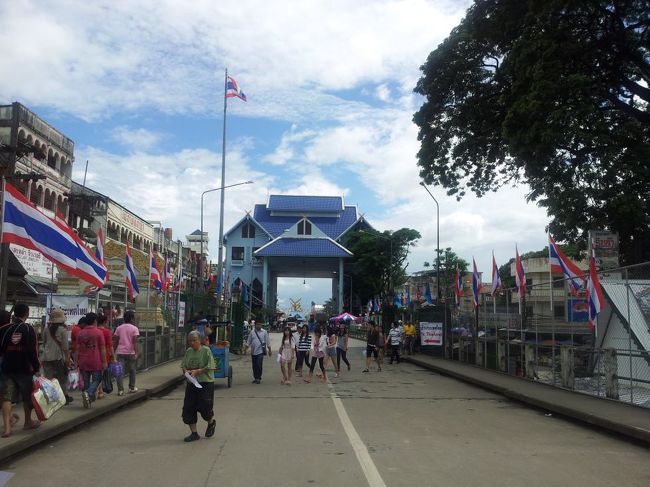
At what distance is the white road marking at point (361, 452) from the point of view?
Answer: 21.8 ft

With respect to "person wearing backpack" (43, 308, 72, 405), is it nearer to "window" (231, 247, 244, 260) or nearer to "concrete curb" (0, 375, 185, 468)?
"concrete curb" (0, 375, 185, 468)

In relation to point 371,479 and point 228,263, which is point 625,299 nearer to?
Result: point 371,479

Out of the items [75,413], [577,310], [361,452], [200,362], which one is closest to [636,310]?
[577,310]

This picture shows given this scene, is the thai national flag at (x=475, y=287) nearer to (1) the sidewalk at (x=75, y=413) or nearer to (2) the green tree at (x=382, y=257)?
(1) the sidewalk at (x=75, y=413)

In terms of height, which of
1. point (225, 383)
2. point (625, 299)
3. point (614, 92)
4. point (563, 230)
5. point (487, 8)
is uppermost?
point (487, 8)

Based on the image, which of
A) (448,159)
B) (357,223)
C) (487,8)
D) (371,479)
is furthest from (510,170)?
(357,223)

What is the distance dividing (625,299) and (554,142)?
16.0ft

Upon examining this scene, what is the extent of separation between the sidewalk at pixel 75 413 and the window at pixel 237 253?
57902 millimetres

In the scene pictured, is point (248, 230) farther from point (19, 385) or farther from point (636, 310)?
point (19, 385)

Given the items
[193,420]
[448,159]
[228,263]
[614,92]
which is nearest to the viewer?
[193,420]

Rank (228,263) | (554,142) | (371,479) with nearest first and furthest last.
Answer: (371,479) < (554,142) < (228,263)

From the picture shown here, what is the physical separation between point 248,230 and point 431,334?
49.1m

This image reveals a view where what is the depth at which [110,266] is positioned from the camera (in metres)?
20.8

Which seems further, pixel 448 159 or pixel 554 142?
pixel 448 159
